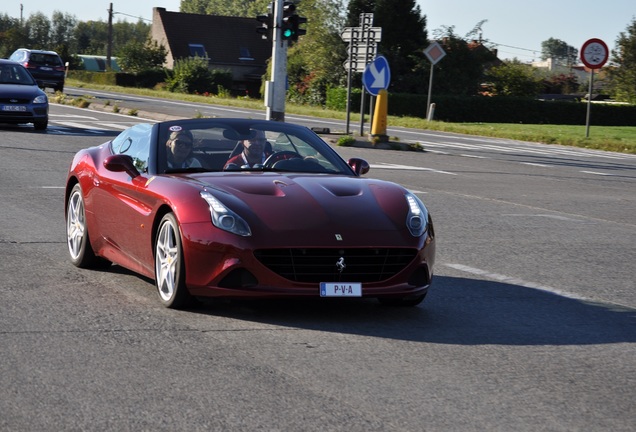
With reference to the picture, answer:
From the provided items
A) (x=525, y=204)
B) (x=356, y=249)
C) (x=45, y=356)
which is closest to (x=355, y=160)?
(x=356, y=249)

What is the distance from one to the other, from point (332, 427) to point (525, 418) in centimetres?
85

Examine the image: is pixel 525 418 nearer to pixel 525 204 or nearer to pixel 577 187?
pixel 525 204

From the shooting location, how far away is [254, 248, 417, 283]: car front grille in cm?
684

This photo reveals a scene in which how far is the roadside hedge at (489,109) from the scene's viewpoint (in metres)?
→ 55.5

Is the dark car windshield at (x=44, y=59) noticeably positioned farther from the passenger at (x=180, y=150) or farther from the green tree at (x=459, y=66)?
the passenger at (x=180, y=150)

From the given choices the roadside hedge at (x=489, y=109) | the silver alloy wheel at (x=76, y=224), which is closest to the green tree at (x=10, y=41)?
the roadside hedge at (x=489, y=109)

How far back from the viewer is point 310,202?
710 centimetres

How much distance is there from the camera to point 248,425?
462 cm

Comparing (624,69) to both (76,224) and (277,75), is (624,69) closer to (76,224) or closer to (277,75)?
(277,75)

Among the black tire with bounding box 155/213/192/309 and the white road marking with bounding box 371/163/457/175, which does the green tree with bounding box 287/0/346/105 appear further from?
the black tire with bounding box 155/213/192/309

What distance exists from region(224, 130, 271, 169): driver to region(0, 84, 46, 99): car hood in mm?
19223

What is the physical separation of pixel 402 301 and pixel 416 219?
1.83ft

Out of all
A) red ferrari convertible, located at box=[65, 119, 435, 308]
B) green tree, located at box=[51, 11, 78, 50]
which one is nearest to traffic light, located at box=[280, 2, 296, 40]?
red ferrari convertible, located at box=[65, 119, 435, 308]

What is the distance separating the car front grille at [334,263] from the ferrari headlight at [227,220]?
0.16m
